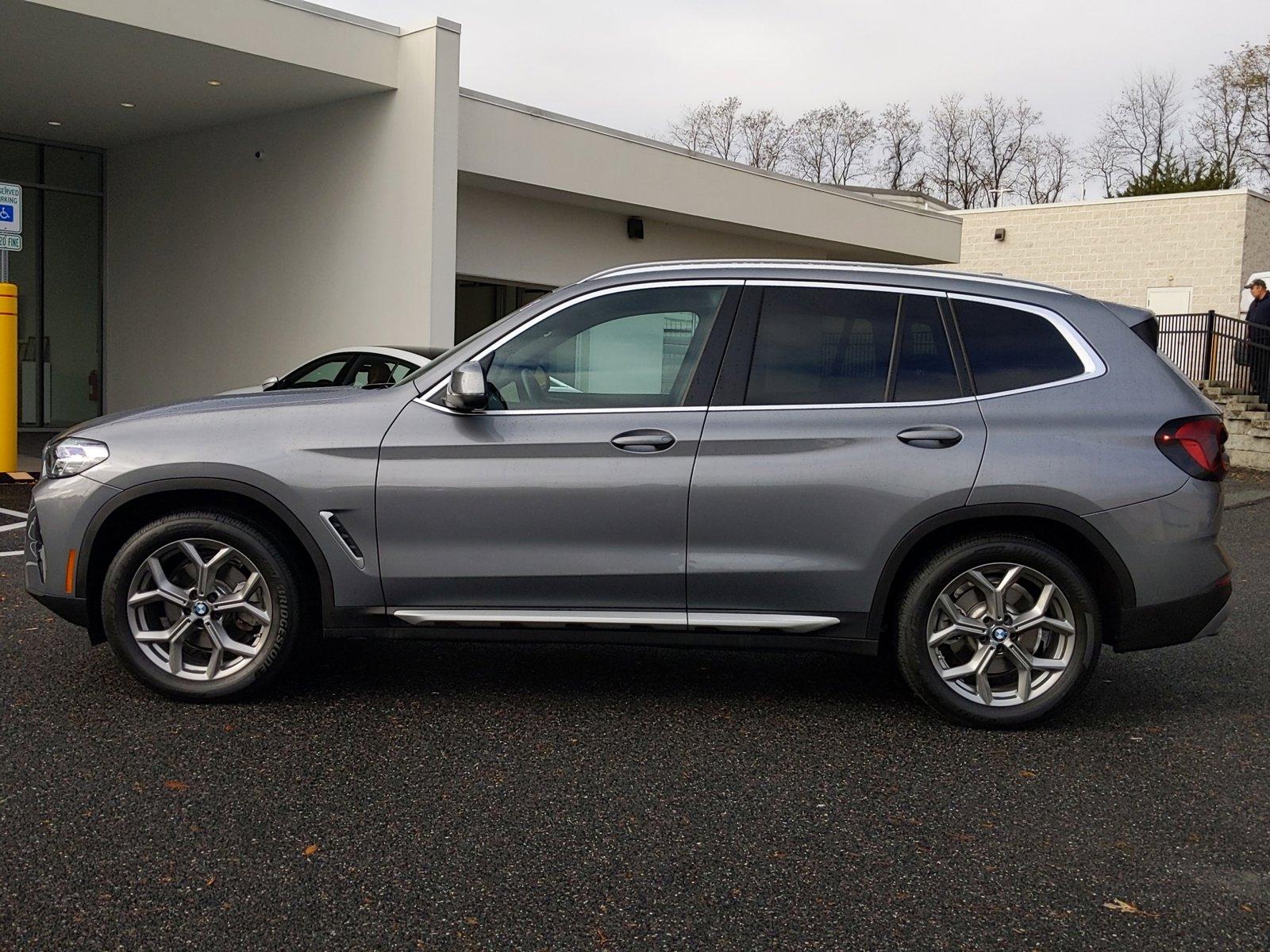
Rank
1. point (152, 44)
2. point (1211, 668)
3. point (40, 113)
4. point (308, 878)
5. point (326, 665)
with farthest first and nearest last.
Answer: point (40, 113) < point (152, 44) < point (1211, 668) < point (326, 665) < point (308, 878)

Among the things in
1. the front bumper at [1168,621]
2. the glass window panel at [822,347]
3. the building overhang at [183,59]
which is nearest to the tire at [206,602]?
the glass window panel at [822,347]

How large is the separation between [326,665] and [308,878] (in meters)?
2.46

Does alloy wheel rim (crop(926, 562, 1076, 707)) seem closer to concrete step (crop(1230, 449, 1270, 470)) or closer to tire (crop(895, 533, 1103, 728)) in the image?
tire (crop(895, 533, 1103, 728))

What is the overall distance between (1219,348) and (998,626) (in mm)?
18677

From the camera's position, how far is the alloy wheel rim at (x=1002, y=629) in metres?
4.86

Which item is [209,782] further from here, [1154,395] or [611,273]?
[1154,395]

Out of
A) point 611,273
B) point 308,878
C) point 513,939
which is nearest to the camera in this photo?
point 513,939

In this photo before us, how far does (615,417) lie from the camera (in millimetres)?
4902

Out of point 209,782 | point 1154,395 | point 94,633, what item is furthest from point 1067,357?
point 94,633

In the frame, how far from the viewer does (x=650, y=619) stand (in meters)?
4.85

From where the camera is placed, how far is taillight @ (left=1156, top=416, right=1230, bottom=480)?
4.80m

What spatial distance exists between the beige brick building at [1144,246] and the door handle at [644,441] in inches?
1147

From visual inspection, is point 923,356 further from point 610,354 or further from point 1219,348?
point 1219,348

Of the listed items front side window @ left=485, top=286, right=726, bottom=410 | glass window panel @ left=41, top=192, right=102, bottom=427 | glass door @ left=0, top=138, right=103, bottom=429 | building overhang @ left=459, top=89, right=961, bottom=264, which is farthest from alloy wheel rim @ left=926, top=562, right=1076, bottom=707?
glass window panel @ left=41, top=192, right=102, bottom=427
